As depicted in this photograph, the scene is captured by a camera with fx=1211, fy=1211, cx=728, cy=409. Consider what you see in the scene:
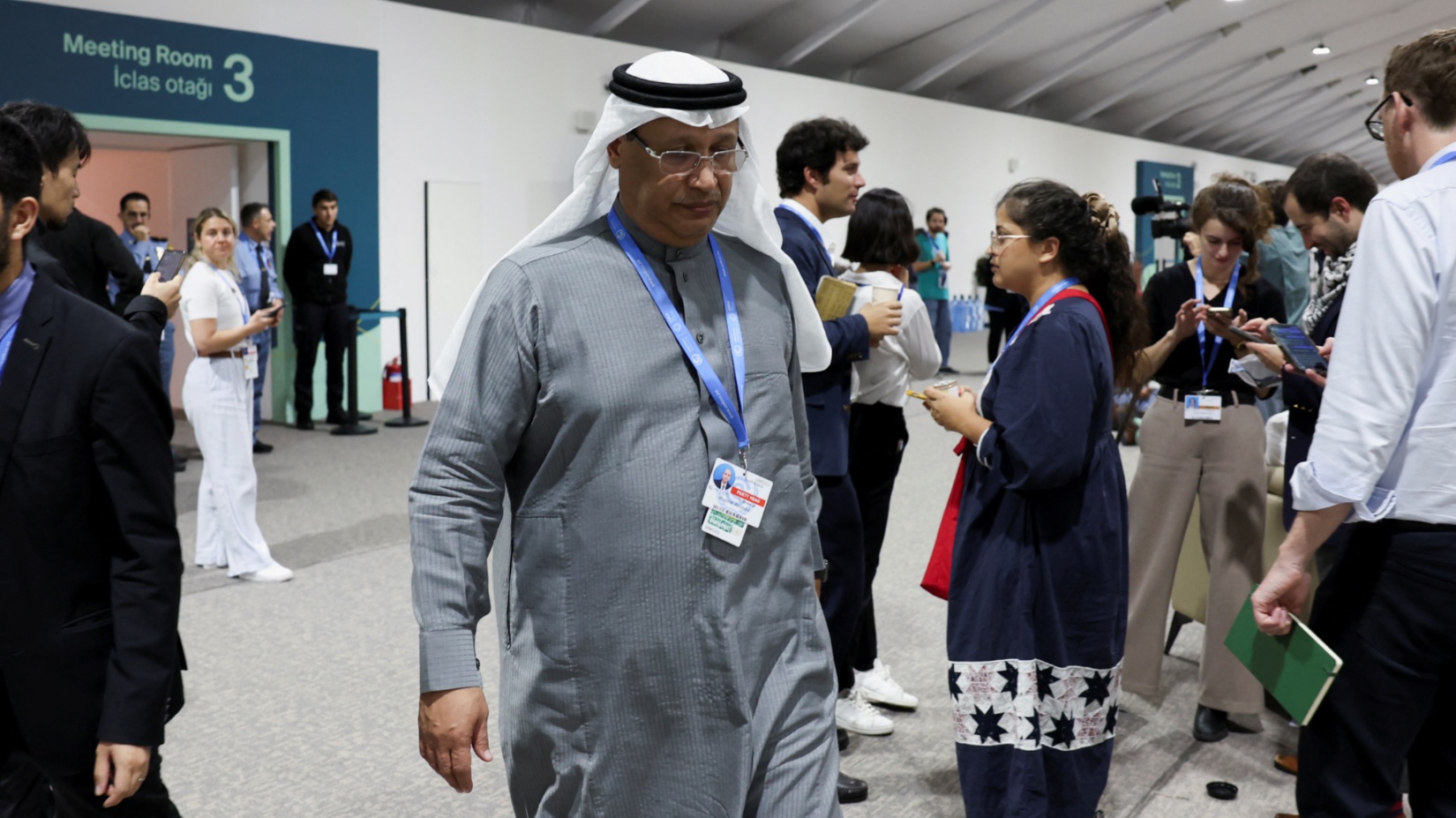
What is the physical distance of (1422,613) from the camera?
1.82m

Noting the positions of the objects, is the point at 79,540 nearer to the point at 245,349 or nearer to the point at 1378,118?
the point at 1378,118

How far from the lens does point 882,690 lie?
11.6ft

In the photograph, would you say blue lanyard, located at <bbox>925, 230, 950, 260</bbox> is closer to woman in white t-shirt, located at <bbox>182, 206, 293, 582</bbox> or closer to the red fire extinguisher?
the red fire extinguisher

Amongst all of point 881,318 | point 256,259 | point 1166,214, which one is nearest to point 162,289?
point 881,318

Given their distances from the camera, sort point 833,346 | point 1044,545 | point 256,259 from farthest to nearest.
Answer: point 256,259, point 833,346, point 1044,545

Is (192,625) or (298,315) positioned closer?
(192,625)

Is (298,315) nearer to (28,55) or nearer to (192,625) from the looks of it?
(28,55)

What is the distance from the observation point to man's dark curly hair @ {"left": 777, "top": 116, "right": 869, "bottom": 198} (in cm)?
319

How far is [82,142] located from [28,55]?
6.16 metres

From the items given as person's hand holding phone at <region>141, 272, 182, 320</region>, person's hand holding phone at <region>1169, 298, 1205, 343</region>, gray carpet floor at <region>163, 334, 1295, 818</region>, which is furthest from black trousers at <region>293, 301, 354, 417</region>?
person's hand holding phone at <region>1169, 298, 1205, 343</region>

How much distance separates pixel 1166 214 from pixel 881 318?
5.36ft

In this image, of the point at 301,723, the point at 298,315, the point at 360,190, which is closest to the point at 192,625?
the point at 301,723

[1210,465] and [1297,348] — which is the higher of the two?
[1297,348]

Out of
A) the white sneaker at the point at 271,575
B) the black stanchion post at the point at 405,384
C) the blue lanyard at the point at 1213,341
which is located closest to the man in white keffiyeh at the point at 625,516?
the blue lanyard at the point at 1213,341
